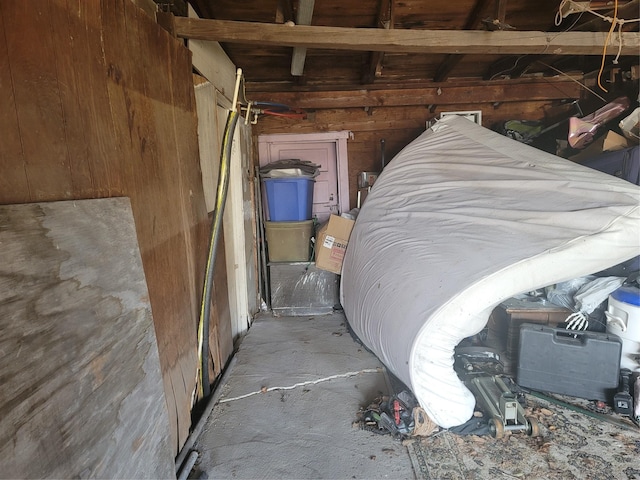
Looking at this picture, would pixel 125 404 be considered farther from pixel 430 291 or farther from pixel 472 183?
pixel 472 183

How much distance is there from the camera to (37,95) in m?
0.85

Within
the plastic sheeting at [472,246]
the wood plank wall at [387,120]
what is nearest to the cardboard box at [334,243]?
the plastic sheeting at [472,246]

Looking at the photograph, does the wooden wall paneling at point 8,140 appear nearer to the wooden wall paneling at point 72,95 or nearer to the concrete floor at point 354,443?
the wooden wall paneling at point 72,95

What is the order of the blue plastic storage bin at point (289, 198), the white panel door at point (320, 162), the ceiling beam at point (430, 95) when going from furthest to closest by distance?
the white panel door at point (320, 162), the ceiling beam at point (430, 95), the blue plastic storage bin at point (289, 198)

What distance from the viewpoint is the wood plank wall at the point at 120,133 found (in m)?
0.82

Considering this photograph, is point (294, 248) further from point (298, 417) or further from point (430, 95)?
point (430, 95)

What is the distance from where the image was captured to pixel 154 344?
4.17 feet

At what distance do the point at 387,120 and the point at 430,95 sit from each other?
483mm

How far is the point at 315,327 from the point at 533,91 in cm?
321

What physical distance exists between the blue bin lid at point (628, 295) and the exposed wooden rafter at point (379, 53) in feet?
6.79

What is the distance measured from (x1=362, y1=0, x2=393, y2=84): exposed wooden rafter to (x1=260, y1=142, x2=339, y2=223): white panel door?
852mm

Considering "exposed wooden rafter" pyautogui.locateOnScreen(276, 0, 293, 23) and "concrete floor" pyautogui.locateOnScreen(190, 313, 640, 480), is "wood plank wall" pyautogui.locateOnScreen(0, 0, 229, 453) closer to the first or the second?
"concrete floor" pyautogui.locateOnScreen(190, 313, 640, 480)

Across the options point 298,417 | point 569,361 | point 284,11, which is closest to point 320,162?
point 284,11

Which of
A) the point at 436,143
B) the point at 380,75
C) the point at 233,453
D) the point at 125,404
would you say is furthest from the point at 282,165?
the point at 125,404
